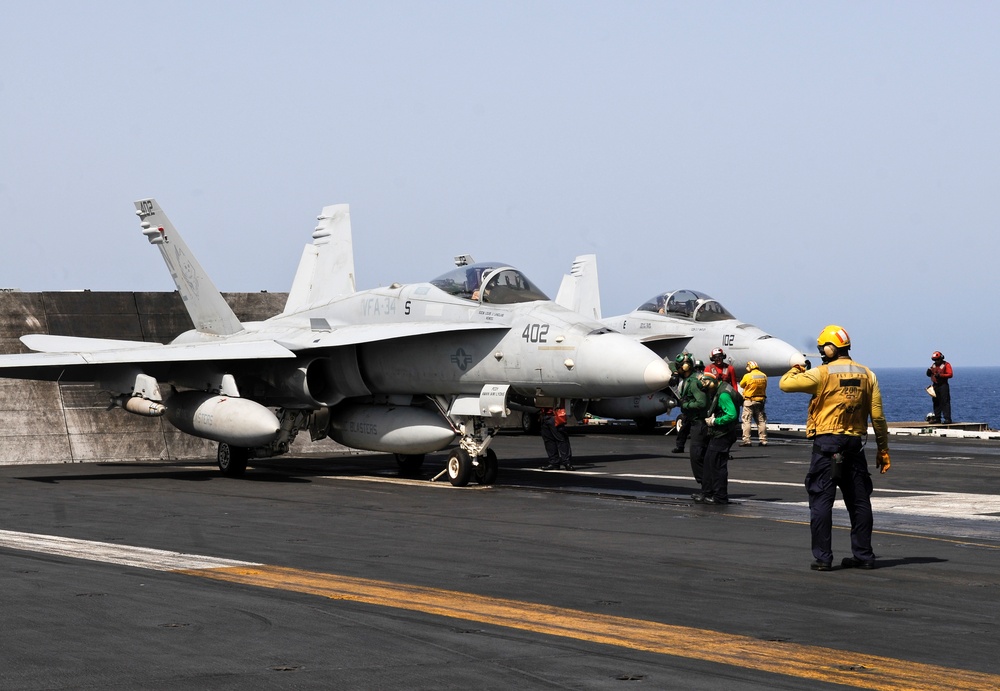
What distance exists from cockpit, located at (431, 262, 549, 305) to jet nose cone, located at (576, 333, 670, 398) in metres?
1.95

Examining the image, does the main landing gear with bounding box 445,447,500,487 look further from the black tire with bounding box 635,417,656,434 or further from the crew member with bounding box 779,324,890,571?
the black tire with bounding box 635,417,656,434

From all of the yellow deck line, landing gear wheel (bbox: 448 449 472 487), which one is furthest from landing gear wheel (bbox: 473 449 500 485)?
the yellow deck line

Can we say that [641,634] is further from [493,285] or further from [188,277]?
[188,277]

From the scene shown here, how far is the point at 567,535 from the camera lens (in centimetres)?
1212

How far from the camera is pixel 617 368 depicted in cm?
1605

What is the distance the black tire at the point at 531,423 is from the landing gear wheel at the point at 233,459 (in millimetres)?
12920

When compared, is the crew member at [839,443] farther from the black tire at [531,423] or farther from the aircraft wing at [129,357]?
the black tire at [531,423]

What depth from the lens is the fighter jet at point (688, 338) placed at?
2791cm

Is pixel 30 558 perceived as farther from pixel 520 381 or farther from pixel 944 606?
pixel 520 381

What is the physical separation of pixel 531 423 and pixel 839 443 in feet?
72.8

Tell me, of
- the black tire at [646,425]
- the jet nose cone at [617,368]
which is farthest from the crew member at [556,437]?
the black tire at [646,425]

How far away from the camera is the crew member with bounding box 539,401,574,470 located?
808 inches

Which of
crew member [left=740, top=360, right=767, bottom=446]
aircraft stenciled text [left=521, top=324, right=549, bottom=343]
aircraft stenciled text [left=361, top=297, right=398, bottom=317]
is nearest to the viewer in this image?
aircraft stenciled text [left=521, top=324, right=549, bottom=343]

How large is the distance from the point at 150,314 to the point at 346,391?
8972 mm
